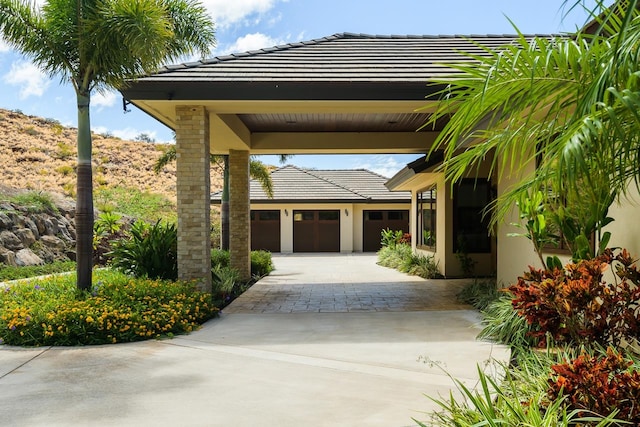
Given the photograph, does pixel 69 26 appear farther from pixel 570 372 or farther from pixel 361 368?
pixel 570 372

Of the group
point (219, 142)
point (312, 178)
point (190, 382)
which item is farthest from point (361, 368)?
point (312, 178)

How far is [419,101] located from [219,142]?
607 cm

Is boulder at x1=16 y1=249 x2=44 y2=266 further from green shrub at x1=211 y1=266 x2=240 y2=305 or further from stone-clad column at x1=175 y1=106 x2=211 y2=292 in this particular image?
stone-clad column at x1=175 y1=106 x2=211 y2=292

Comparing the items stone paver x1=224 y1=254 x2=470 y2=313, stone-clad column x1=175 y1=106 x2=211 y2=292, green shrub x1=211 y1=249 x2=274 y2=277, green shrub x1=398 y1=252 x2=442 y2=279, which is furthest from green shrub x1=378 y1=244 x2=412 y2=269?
stone-clad column x1=175 y1=106 x2=211 y2=292

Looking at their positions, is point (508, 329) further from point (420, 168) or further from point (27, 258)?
point (27, 258)

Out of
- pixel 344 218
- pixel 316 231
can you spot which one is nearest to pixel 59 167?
pixel 316 231

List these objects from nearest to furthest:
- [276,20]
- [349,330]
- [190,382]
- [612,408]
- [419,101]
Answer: [612,408], [190,382], [349,330], [419,101], [276,20]

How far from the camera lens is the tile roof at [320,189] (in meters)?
27.4

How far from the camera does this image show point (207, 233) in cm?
918

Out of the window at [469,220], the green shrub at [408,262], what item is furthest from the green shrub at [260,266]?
the window at [469,220]

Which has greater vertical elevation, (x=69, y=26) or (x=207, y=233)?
(x=69, y=26)

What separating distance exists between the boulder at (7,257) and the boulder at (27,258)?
8.1 inches

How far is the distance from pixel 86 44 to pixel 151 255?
404cm

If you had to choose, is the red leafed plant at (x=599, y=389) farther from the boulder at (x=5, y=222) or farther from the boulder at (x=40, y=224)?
the boulder at (x=40, y=224)
